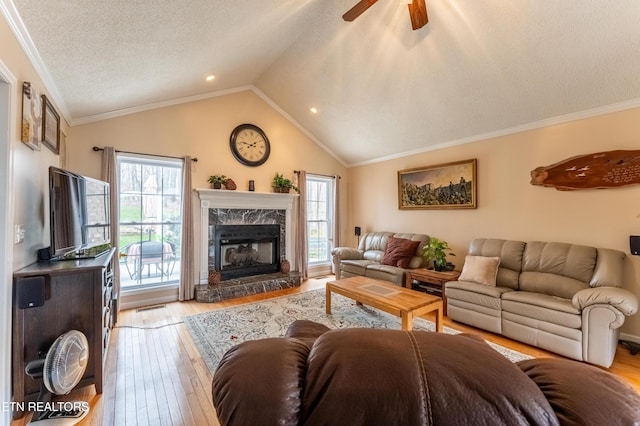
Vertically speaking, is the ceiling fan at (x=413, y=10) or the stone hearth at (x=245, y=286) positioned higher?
the ceiling fan at (x=413, y=10)

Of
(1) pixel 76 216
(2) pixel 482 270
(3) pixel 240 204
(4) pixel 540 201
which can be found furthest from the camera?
(3) pixel 240 204

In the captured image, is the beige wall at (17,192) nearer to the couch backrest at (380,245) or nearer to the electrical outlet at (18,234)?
the electrical outlet at (18,234)

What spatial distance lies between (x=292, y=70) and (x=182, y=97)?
174 cm

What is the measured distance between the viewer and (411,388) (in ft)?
1.73

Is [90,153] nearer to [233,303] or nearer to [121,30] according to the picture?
[121,30]

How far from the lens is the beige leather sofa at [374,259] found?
14.6ft

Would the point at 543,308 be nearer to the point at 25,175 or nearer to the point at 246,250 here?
the point at 246,250

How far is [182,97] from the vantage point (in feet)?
14.5

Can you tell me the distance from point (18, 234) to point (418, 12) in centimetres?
351

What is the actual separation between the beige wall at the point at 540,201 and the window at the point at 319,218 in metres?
1.64

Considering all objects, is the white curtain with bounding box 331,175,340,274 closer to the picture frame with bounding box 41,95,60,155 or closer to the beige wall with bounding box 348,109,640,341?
the beige wall with bounding box 348,109,640,341

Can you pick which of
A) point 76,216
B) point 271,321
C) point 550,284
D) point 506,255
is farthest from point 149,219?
point 550,284

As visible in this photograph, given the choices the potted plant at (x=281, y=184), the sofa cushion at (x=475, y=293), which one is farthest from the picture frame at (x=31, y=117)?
the sofa cushion at (x=475, y=293)

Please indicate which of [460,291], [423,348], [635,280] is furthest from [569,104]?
[423,348]
